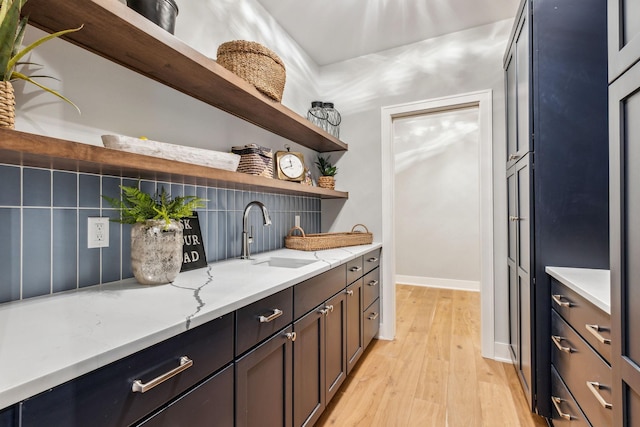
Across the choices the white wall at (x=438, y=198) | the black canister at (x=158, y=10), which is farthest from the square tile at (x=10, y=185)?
the white wall at (x=438, y=198)

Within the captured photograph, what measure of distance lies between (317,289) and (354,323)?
70 cm

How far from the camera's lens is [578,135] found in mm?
1510

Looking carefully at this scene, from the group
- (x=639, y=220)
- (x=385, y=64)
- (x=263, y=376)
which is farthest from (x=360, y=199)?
(x=639, y=220)

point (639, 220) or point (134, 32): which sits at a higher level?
point (134, 32)

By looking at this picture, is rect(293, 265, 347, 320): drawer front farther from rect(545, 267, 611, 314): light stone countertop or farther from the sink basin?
rect(545, 267, 611, 314): light stone countertop

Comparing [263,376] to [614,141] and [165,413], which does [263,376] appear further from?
[614,141]

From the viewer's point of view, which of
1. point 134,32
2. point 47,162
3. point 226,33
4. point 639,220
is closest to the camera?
point 639,220


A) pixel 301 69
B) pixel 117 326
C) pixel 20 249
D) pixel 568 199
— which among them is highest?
pixel 301 69

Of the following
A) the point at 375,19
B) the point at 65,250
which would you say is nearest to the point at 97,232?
the point at 65,250

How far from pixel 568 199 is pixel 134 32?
6.48 ft

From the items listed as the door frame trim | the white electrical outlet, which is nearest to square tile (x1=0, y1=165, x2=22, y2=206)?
the white electrical outlet

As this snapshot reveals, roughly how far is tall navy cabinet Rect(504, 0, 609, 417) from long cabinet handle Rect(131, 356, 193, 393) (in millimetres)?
1623

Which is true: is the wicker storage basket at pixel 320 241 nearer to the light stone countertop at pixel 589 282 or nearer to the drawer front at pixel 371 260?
the drawer front at pixel 371 260

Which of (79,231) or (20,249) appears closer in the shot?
(20,249)
